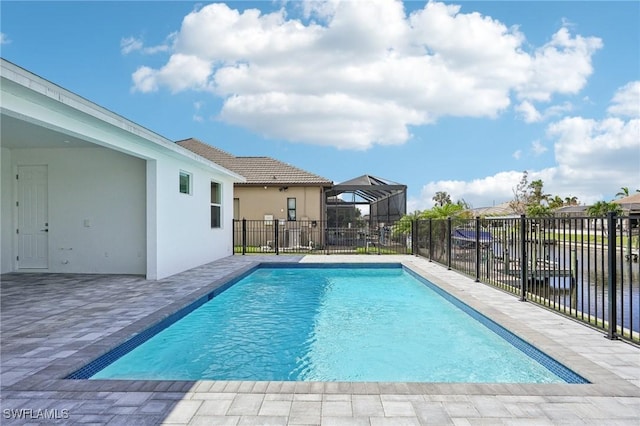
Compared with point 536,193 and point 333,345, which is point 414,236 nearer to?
point 333,345

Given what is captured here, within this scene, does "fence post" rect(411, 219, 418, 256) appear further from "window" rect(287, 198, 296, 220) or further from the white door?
the white door

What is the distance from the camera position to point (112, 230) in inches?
338

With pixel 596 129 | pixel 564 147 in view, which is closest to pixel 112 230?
pixel 564 147

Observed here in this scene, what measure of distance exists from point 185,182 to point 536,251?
7.80 metres

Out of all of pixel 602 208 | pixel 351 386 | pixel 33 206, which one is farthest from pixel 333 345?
pixel 602 208

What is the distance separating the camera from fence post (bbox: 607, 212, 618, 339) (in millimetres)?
3988

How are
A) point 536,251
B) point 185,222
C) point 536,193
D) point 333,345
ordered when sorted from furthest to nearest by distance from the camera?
point 536,193 < point 185,222 < point 536,251 < point 333,345

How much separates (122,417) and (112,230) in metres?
7.11

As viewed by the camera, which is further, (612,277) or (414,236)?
(414,236)

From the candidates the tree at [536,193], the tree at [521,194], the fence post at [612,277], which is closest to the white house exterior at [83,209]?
the fence post at [612,277]

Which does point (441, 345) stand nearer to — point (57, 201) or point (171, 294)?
point (171, 294)

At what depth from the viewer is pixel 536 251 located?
19.1 feet

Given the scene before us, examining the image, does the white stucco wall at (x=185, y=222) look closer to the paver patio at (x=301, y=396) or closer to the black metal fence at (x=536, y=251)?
the black metal fence at (x=536, y=251)

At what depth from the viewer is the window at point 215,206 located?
12039 mm
